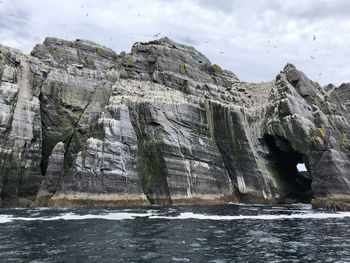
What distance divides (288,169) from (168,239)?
5992 cm

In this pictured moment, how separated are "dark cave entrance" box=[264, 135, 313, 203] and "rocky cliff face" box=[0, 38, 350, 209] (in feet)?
0.88

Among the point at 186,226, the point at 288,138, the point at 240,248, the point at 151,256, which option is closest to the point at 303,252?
the point at 240,248

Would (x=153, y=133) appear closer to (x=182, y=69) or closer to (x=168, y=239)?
(x=182, y=69)

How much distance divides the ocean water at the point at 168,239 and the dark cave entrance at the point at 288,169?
3402 cm

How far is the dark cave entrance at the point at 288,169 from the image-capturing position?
264 ft

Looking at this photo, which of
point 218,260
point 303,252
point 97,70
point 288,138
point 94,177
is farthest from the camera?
point 97,70

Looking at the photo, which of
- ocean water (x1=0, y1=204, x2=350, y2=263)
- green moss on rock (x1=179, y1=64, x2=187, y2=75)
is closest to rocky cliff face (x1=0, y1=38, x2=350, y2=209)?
green moss on rock (x1=179, y1=64, x2=187, y2=75)

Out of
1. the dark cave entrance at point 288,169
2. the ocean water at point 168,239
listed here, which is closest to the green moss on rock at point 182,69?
the dark cave entrance at point 288,169

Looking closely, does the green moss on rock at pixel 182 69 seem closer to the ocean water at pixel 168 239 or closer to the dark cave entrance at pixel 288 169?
the dark cave entrance at pixel 288 169

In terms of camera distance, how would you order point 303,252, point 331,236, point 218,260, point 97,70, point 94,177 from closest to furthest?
1. point 218,260
2. point 303,252
3. point 331,236
4. point 94,177
5. point 97,70

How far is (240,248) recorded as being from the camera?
2911cm

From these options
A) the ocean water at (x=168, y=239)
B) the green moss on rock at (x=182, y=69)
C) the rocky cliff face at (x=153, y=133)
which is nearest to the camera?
the ocean water at (x=168, y=239)

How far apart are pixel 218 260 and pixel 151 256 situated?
4037 millimetres

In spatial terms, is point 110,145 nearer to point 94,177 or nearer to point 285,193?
point 94,177
